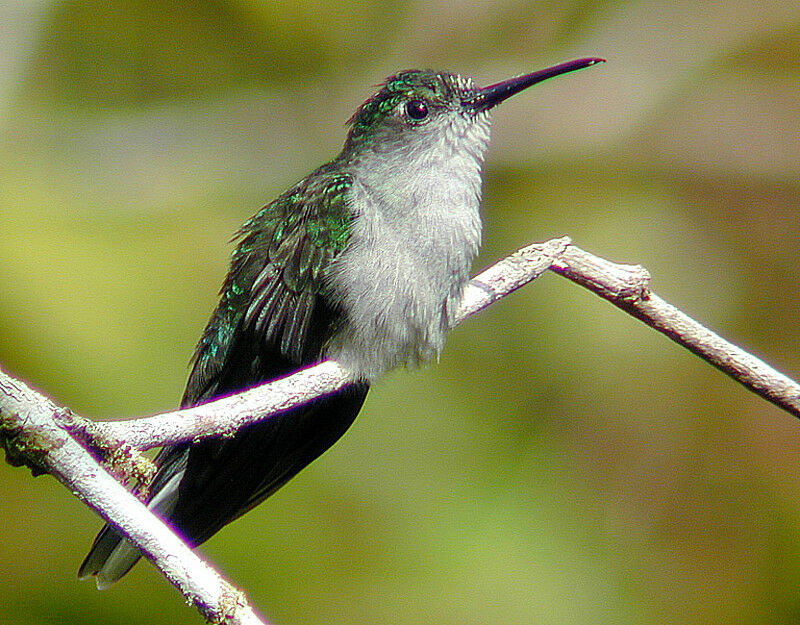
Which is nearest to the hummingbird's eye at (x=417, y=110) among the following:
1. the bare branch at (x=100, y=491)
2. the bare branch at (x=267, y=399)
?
the bare branch at (x=267, y=399)

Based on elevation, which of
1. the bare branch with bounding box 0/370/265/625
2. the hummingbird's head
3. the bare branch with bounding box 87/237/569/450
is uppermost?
the hummingbird's head

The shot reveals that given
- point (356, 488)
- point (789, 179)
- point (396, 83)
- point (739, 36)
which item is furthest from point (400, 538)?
point (739, 36)

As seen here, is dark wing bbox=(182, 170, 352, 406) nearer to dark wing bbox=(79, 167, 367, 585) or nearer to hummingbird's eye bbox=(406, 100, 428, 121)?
dark wing bbox=(79, 167, 367, 585)

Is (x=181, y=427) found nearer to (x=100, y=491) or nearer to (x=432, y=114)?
(x=100, y=491)

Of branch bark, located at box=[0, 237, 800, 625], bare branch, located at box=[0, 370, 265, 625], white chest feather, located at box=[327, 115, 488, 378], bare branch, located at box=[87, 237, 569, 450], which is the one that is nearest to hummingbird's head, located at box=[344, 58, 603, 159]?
white chest feather, located at box=[327, 115, 488, 378]

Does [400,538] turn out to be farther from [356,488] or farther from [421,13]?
[421,13]

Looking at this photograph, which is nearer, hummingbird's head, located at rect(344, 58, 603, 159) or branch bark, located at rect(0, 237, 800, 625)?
branch bark, located at rect(0, 237, 800, 625)
